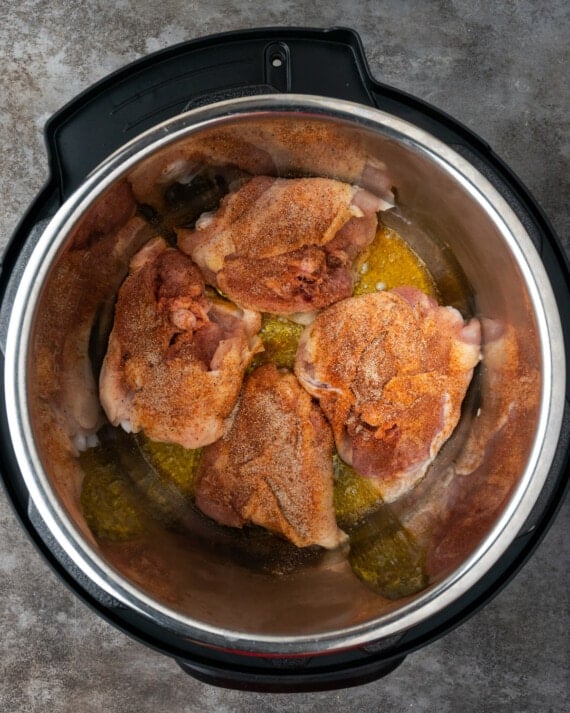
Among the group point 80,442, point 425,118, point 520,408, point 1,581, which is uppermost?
point 425,118

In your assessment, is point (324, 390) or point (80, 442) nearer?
point (80, 442)

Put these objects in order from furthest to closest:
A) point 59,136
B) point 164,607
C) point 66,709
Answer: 1. point 66,709
2. point 59,136
3. point 164,607

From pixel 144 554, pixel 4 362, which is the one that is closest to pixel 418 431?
pixel 144 554

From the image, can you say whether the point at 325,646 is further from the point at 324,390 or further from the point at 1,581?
the point at 1,581

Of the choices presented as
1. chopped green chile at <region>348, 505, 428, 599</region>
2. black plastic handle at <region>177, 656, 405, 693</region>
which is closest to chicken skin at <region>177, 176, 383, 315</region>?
chopped green chile at <region>348, 505, 428, 599</region>

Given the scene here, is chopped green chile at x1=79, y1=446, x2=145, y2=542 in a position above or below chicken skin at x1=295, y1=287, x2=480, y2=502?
below

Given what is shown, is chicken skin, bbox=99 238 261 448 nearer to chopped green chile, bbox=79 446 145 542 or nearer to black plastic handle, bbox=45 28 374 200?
chopped green chile, bbox=79 446 145 542
